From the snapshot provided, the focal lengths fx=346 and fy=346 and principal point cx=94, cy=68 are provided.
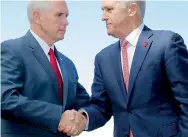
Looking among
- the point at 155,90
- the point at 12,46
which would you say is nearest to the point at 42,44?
the point at 12,46

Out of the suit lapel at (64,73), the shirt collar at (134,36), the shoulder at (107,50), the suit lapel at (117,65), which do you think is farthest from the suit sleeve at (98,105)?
the shirt collar at (134,36)

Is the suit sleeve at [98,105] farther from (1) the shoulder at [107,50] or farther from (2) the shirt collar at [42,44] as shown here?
(2) the shirt collar at [42,44]

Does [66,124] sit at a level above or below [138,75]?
below

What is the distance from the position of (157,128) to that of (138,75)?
452 mm

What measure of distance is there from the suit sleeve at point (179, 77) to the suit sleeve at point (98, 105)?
688mm

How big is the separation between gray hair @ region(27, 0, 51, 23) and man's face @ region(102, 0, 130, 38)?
53 centimetres

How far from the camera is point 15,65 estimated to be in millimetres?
2750

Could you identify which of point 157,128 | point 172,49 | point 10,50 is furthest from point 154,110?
point 10,50

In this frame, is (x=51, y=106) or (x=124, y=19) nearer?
(x=51, y=106)

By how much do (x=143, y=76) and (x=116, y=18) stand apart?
57 centimetres

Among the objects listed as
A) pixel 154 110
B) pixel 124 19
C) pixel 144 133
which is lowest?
pixel 144 133

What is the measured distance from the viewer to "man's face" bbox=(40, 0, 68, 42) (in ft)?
10.1

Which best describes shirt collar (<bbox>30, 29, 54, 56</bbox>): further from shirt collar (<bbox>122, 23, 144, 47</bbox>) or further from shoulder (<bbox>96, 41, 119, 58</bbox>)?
shirt collar (<bbox>122, 23, 144, 47</bbox>)

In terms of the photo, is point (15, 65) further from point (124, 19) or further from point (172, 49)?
point (172, 49)
